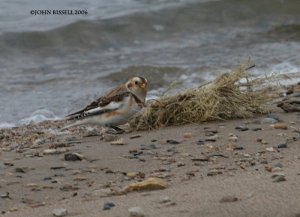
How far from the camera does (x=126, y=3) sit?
16844 millimetres

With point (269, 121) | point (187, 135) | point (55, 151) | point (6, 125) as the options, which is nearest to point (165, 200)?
point (55, 151)

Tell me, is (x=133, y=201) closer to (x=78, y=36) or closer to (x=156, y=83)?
(x=156, y=83)

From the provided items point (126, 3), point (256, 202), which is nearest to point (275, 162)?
point (256, 202)

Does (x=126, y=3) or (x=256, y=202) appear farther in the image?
(x=126, y=3)

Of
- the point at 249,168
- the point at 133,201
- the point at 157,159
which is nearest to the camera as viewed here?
the point at 133,201

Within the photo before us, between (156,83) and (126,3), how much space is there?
21.4 feet

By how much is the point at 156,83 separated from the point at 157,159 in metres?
5.15

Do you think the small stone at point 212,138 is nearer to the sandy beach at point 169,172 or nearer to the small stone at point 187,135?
the sandy beach at point 169,172

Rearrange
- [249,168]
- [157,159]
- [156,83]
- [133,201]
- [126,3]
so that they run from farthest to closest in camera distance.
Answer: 1. [126,3]
2. [156,83]
3. [157,159]
4. [249,168]
5. [133,201]

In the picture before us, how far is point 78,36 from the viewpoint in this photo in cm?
1405

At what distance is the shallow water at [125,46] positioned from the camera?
413 inches

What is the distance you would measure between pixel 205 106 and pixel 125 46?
23.7 feet

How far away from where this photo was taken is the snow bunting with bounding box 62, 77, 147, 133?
22.0 ft

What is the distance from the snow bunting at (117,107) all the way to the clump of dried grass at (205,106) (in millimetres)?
100
